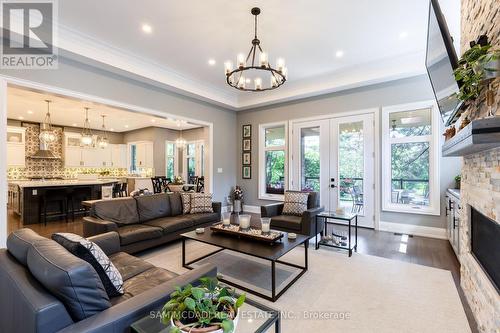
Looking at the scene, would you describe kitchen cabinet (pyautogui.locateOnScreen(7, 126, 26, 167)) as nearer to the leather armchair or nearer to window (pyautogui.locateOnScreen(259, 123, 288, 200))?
window (pyautogui.locateOnScreen(259, 123, 288, 200))

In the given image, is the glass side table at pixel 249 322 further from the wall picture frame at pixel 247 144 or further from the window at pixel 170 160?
the window at pixel 170 160

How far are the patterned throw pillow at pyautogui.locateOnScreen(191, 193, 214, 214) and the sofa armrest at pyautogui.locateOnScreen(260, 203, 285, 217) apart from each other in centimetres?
108

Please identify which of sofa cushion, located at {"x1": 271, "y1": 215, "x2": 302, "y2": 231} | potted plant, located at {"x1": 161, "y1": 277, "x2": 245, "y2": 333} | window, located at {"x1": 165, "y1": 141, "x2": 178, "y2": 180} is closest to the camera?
potted plant, located at {"x1": 161, "y1": 277, "x2": 245, "y2": 333}

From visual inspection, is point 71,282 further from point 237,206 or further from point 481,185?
point 237,206

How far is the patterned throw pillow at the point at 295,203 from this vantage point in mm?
4176

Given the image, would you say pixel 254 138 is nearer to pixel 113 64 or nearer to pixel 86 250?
pixel 113 64

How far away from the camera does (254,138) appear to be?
674cm

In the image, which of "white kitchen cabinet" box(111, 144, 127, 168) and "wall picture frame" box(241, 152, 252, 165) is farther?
"white kitchen cabinet" box(111, 144, 127, 168)

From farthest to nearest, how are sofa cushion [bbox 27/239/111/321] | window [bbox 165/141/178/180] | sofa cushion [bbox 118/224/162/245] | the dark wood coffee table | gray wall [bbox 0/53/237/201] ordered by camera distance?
window [bbox 165/141/178/180] → gray wall [bbox 0/53/237/201] → sofa cushion [bbox 118/224/162/245] → the dark wood coffee table → sofa cushion [bbox 27/239/111/321]

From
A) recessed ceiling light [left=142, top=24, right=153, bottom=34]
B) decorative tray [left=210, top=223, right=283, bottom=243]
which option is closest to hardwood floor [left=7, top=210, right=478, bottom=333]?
decorative tray [left=210, top=223, right=283, bottom=243]

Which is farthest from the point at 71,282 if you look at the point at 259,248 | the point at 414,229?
the point at 414,229

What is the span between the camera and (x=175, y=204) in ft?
14.4

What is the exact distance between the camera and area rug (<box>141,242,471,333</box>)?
6.46ft

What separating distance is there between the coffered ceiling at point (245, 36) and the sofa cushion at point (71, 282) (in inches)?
119
